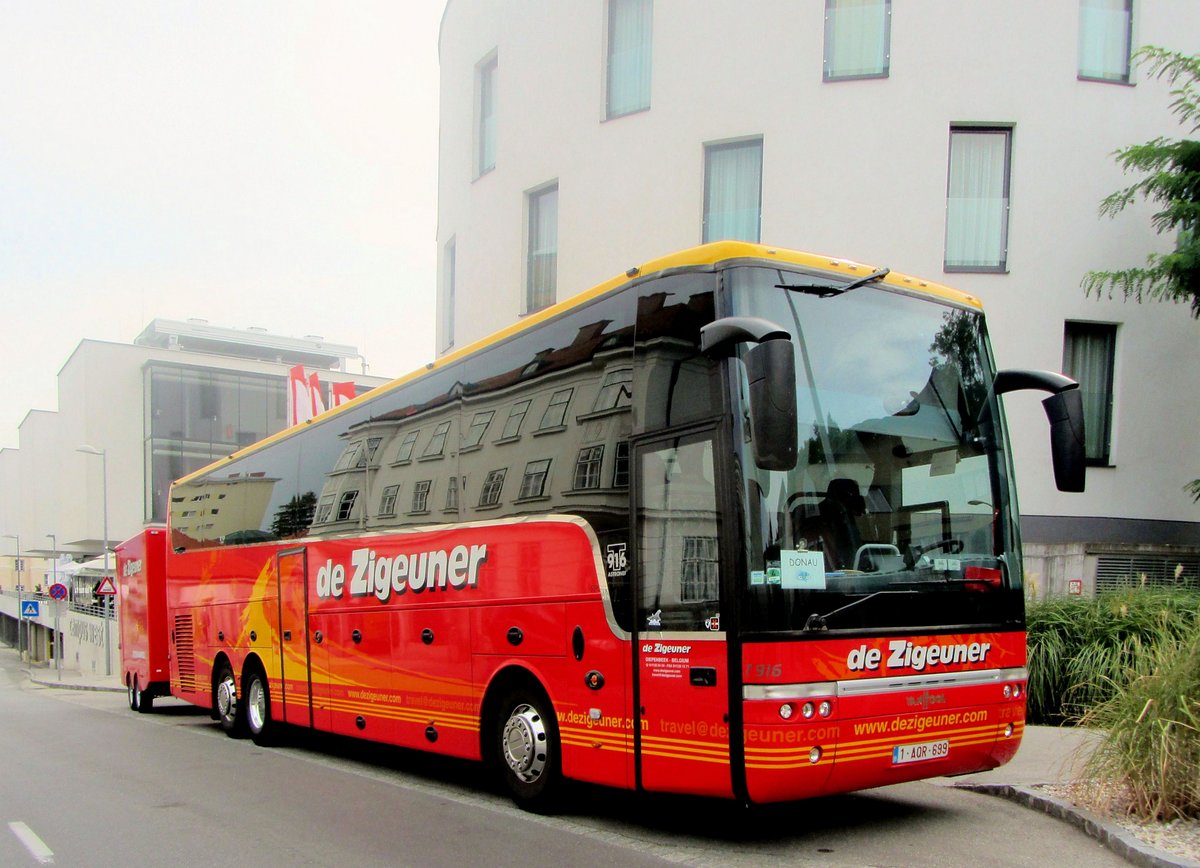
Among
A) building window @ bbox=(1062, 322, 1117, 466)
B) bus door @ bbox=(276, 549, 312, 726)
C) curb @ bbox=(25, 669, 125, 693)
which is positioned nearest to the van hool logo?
bus door @ bbox=(276, 549, 312, 726)

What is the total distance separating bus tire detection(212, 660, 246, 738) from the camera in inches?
588

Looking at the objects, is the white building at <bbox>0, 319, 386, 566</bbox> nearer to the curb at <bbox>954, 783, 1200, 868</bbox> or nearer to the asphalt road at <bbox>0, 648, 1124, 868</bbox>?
the asphalt road at <bbox>0, 648, 1124, 868</bbox>

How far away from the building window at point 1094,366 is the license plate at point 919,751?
11789mm

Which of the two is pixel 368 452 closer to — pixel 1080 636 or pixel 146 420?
pixel 1080 636

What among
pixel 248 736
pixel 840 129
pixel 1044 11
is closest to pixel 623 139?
pixel 840 129

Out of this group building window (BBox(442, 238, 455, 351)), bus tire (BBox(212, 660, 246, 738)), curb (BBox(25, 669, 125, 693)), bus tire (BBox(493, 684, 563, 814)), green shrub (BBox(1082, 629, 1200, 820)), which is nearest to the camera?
green shrub (BBox(1082, 629, 1200, 820))

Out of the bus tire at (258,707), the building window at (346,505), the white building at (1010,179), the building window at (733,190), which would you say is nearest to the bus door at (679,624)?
the building window at (346,505)

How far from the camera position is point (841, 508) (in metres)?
6.70

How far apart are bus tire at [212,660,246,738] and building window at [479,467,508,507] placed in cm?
754

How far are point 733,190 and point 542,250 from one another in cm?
452

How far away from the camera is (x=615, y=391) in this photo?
25.3 feet

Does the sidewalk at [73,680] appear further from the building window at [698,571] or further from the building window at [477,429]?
the building window at [698,571]

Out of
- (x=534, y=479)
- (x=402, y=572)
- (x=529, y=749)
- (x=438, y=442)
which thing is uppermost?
(x=438, y=442)

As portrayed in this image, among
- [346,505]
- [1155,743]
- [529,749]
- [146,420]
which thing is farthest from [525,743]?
[146,420]
